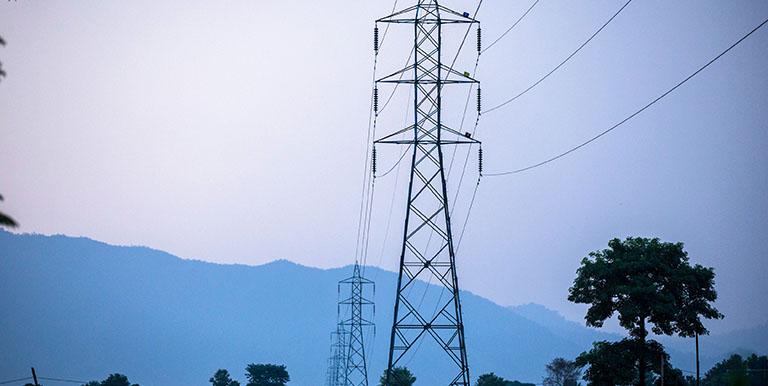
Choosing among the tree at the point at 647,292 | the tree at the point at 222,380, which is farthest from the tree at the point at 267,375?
the tree at the point at 647,292

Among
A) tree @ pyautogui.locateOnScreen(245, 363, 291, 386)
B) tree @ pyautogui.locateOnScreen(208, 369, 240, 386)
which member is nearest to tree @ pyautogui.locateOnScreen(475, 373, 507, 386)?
tree @ pyautogui.locateOnScreen(245, 363, 291, 386)

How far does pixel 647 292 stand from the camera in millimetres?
67312

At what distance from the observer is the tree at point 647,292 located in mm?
67875

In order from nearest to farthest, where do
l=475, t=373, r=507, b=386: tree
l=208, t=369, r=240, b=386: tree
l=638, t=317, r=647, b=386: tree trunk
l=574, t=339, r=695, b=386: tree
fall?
l=574, t=339, r=695, b=386: tree
l=638, t=317, r=647, b=386: tree trunk
l=475, t=373, r=507, b=386: tree
l=208, t=369, r=240, b=386: tree

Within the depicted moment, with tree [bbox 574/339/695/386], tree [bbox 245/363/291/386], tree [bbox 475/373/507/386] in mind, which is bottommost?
tree [bbox 574/339/695/386]

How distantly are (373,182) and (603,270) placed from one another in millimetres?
20319

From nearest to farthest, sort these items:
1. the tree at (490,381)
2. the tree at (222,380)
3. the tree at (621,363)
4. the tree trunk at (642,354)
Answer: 1. the tree at (621,363)
2. the tree trunk at (642,354)
3. the tree at (490,381)
4. the tree at (222,380)

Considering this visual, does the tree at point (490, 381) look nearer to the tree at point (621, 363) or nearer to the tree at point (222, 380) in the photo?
the tree at point (222, 380)

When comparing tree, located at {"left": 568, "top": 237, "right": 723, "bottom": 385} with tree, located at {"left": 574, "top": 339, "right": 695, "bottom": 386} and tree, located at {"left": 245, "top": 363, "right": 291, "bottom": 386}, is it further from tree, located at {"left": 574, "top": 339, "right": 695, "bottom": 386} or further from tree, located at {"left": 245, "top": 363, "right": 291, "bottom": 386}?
tree, located at {"left": 245, "top": 363, "right": 291, "bottom": 386}

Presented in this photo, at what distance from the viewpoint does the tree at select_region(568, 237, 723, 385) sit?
67.9 metres

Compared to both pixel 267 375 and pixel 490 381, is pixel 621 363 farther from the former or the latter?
pixel 267 375

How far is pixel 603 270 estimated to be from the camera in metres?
69.8

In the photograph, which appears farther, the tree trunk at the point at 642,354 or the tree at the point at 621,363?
the tree trunk at the point at 642,354

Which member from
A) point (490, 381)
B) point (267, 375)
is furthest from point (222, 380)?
point (490, 381)
